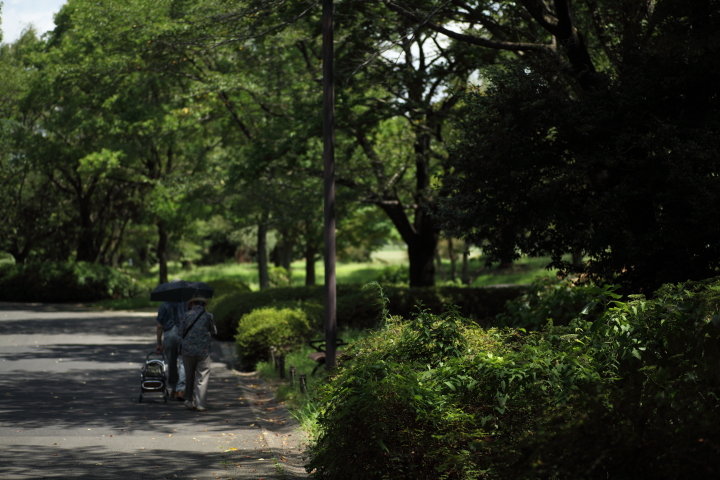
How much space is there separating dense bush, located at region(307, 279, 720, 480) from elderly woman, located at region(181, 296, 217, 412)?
4338mm

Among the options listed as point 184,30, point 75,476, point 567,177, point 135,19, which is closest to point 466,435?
point 75,476

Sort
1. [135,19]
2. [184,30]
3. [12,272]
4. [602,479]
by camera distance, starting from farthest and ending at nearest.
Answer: [12,272]
[135,19]
[184,30]
[602,479]

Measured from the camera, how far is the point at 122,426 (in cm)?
906

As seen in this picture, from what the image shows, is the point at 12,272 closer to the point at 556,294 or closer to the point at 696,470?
the point at 556,294

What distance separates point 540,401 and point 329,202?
16.9ft

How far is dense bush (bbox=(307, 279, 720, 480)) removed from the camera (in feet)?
12.1

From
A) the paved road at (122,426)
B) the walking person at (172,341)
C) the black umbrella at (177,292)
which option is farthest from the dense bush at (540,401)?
the walking person at (172,341)

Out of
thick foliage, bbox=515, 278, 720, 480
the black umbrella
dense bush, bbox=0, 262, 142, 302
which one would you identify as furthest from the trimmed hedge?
dense bush, bbox=0, 262, 142, 302

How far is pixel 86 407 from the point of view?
10.4 metres

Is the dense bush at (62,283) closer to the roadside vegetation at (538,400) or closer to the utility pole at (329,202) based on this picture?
the utility pole at (329,202)

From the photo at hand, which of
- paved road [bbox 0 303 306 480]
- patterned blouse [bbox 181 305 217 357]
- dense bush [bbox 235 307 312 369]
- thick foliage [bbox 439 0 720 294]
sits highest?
thick foliage [bbox 439 0 720 294]

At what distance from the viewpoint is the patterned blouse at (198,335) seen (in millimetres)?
10492

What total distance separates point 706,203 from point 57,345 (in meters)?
15.9

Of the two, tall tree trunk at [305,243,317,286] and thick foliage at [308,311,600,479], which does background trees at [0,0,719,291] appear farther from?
thick foliage at [308,311,600,479]
